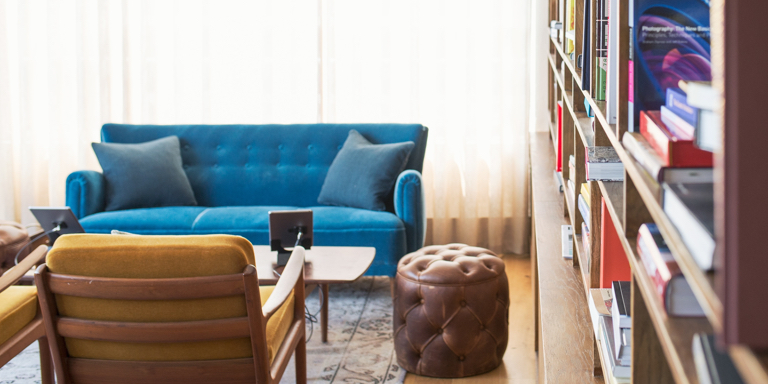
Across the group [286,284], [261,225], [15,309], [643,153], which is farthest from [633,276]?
[261,225]

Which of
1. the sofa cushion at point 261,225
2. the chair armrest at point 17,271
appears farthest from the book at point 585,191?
the sofa cushion at point 261,225

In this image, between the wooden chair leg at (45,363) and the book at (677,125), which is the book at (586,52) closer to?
the book at (677,125)

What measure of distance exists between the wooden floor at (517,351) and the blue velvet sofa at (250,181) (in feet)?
1.97

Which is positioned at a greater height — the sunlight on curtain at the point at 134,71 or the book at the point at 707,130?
the sunlight on curtain at the point at 134,71

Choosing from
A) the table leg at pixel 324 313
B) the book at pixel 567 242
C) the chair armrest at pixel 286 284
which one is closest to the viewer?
the chair armrest at pixel 286 284

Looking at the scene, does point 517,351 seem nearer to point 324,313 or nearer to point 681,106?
point 324,313

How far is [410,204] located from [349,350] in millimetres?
947

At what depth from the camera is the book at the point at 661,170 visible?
2.14 feet

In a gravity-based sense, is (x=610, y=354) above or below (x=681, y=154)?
below

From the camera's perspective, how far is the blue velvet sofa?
363cm

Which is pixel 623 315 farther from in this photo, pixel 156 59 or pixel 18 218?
pixel 18 218

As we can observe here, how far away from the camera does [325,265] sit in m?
2.57

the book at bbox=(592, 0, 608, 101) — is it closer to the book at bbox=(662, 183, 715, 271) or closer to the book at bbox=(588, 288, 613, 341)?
the book at bbox=(588, 288, 613, 341)

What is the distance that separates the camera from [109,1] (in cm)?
464
